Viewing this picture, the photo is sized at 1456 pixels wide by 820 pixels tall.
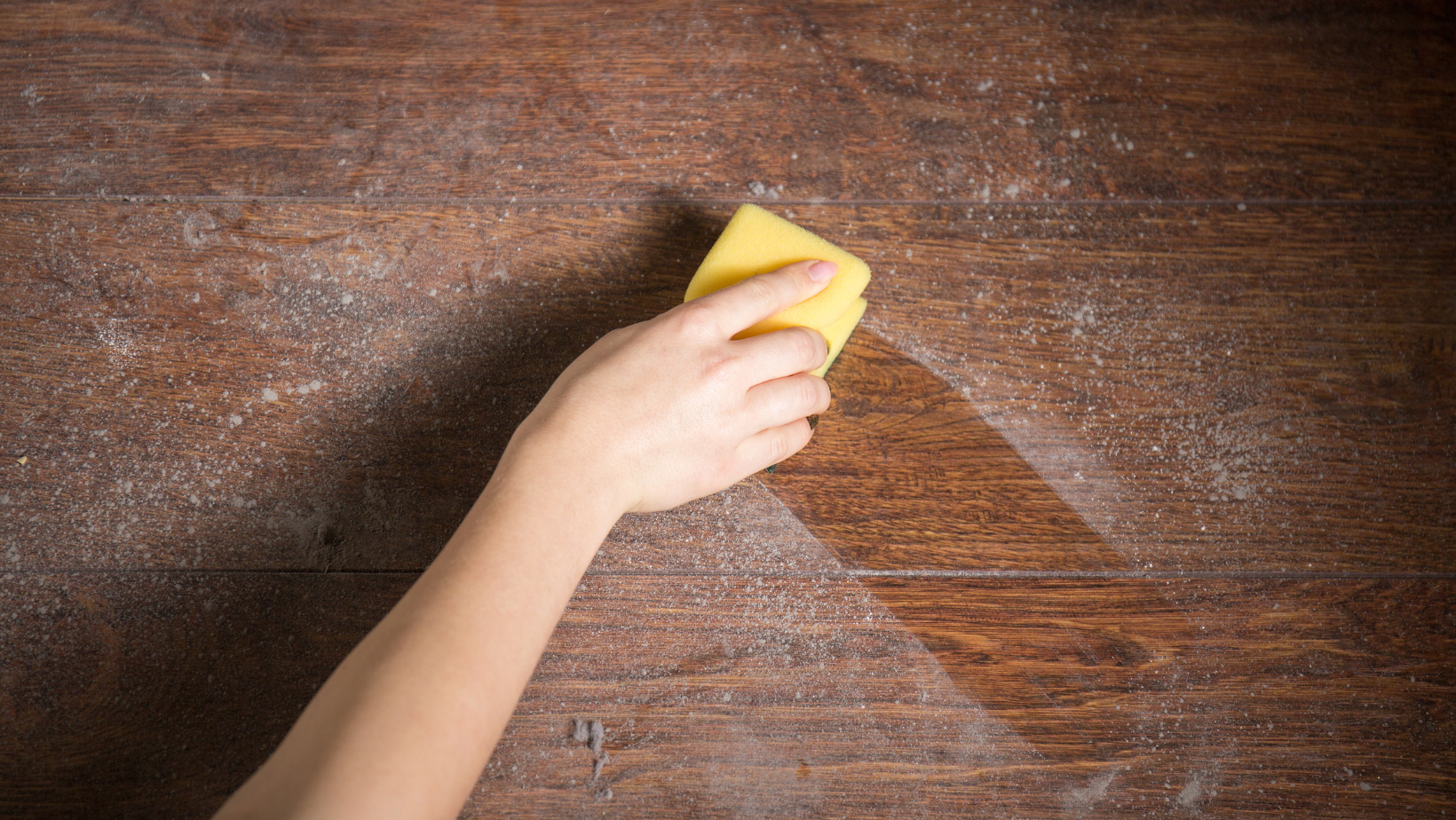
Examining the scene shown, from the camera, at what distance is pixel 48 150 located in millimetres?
811

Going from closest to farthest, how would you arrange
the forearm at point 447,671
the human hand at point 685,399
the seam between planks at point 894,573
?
the forearm at point 447,671
the human hand at point 685,399
the seam between planks at point 894,573

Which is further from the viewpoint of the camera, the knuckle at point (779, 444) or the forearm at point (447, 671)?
the knuckle at point (779, 444)

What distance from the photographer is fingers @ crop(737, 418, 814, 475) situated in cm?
66

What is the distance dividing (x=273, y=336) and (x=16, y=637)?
36cm

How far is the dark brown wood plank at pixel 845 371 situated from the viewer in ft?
2.40

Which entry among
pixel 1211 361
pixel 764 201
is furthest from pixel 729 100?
pixel 1211 361

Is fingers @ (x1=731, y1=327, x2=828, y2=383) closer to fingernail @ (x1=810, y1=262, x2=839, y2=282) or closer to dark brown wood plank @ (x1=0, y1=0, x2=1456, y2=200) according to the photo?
fingernail @ (x1=810, y1=262, x2=839, y2=282)

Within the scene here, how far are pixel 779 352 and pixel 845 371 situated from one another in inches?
5.2

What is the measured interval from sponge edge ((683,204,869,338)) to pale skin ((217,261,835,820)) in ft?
0.08

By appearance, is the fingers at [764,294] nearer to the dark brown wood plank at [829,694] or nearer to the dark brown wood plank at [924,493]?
the dark brown wood plank at [924,493]

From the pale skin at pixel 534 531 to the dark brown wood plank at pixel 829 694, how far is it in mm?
164

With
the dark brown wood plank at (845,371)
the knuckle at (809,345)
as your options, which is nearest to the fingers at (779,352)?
the knuckle at (809,345)

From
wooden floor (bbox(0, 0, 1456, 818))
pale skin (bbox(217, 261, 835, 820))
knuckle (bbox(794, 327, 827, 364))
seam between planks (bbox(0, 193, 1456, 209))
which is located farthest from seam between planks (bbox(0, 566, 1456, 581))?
seam between planks (bbox(0, 193, 1456, 209))

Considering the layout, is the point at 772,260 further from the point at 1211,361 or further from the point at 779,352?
the point at 1211,361
